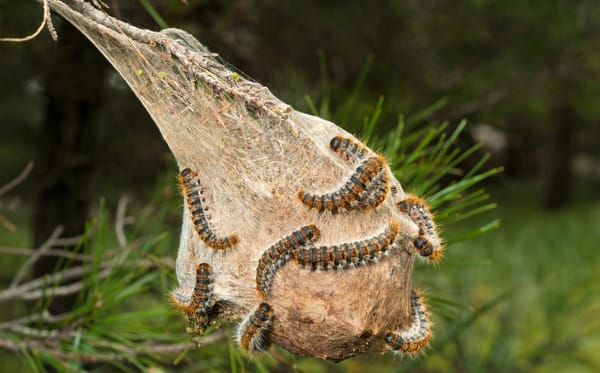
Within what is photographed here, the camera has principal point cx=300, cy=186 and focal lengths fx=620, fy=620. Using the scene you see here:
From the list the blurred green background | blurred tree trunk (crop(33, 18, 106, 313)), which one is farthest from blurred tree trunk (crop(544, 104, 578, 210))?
blurred tree trunk (crop(33, 18, 106, 313))

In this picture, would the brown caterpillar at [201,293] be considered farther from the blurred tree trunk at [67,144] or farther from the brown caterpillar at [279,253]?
the blurred tree trunk at [67,144]

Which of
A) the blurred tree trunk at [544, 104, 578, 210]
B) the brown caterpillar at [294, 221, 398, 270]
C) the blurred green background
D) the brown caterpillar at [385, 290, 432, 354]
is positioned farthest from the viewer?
the blurred tree trunk at [544, 104, 578, 210]

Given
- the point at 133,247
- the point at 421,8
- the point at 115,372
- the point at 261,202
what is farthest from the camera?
the point at 421,8

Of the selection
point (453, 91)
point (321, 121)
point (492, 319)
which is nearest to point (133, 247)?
point (321, 121)

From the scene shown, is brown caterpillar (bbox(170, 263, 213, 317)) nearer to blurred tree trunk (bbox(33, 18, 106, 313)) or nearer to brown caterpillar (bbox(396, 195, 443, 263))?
brown caterpillar (bbox(396, 195, 443, 263))

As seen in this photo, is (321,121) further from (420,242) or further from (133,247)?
(133,247)

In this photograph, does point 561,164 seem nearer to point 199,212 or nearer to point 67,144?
point 67,144

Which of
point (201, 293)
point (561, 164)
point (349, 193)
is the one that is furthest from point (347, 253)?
point (561, 164)
